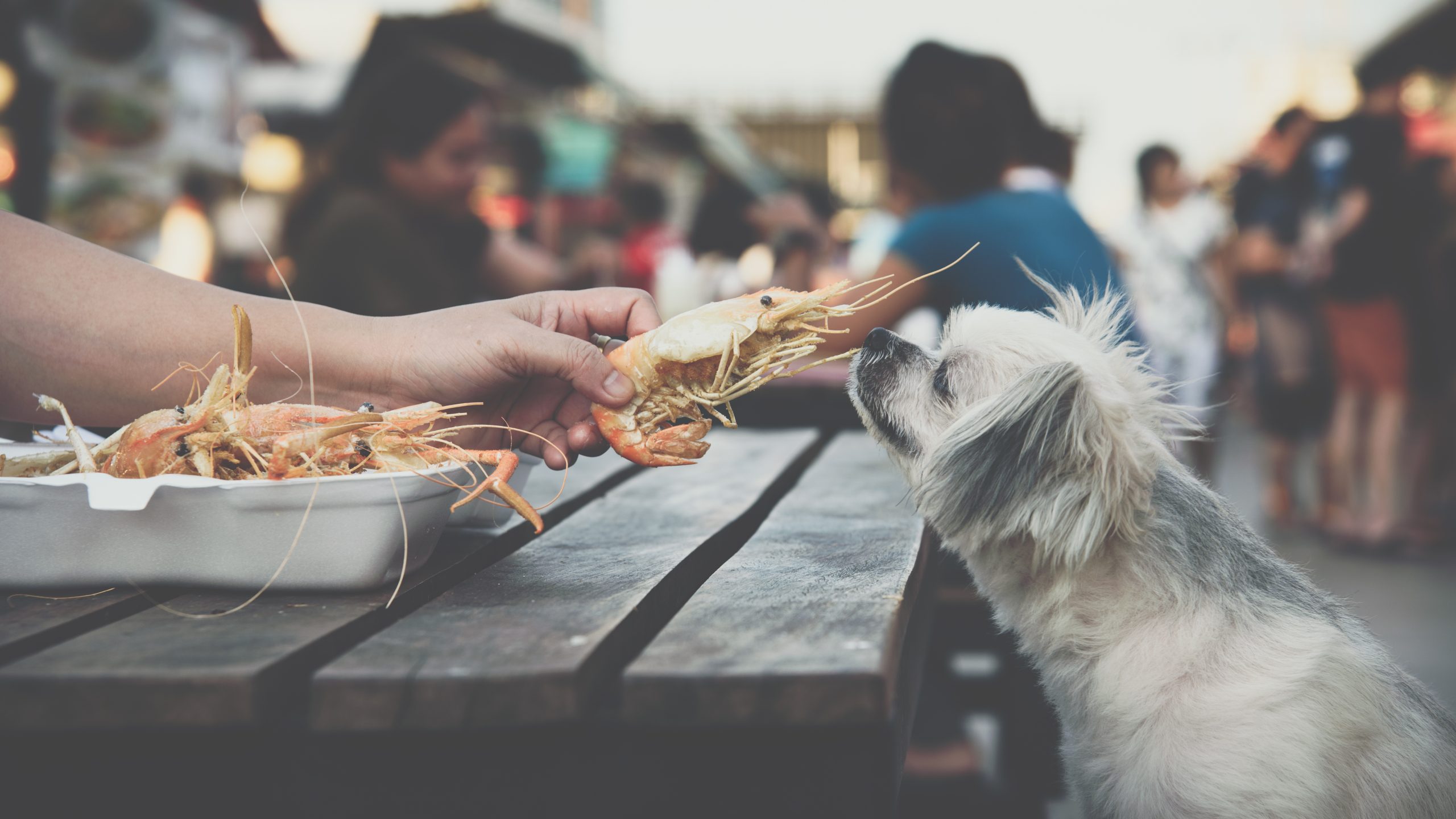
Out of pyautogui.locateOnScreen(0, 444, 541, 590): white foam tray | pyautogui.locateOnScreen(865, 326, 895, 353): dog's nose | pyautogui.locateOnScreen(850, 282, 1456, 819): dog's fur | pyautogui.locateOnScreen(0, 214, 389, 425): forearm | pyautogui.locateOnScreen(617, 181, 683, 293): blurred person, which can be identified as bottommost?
pyautogui.locateOnScreen(850, 282, 1456, 819): dog's fur

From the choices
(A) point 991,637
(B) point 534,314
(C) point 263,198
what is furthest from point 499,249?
(C) point 263,198

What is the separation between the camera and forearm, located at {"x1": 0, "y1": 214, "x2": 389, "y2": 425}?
1.72 m

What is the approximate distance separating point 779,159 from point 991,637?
29.7m

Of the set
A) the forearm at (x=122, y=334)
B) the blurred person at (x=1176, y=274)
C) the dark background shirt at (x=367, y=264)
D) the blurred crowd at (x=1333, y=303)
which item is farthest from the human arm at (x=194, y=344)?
the blurred person at (x=1176, y=274)

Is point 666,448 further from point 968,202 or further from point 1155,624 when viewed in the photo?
point 968,202

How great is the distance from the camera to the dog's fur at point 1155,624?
1.63 m

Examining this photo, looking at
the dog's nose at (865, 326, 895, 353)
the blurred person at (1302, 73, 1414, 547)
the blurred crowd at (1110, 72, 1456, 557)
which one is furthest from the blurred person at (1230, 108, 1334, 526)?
the dog's nose at (865, 326, 895, 353)

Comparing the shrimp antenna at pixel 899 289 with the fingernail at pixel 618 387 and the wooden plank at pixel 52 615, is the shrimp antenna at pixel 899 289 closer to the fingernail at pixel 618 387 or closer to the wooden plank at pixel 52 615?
the fingernail at pixel 618 387

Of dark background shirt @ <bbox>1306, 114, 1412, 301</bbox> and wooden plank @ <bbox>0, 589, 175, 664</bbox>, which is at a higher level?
dark background shirt @ <bbox>1306, 114, 1412, 301</bbox>

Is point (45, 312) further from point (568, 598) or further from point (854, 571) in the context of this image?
point (854, 571)

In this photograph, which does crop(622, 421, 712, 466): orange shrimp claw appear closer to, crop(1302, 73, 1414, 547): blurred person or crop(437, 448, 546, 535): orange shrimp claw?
crop(437, 448, 546, 535): orange shrimp claw

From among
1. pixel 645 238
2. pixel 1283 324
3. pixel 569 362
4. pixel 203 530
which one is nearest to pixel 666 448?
pixel 569 362

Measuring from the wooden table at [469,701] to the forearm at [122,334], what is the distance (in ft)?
1.42

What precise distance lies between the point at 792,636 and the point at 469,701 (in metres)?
0.37
